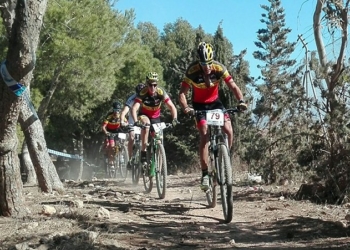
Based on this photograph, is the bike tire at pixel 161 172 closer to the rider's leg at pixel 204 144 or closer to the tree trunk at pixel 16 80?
the rider's leg at pixel 204 144

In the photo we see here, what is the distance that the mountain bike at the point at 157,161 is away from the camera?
27.8 feet

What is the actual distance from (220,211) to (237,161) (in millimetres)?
7339

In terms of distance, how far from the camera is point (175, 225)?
6016 millimetres

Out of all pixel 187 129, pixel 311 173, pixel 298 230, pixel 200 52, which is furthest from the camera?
pixel 187 129

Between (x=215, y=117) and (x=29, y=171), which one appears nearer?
(x=215, y=117)

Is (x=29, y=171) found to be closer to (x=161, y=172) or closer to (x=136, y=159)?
(x=136, y=159)

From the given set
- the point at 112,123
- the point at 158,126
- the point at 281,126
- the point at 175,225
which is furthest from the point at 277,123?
the point at 112,123

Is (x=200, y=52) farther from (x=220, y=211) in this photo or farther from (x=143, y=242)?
(x=143, y=242)

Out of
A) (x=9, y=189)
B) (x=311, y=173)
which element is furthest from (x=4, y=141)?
(x=311, y=173)

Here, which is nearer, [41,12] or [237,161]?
[41,12]

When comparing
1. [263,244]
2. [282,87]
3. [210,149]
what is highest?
[282,87]

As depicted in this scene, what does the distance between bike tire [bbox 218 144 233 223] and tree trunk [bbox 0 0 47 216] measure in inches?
89.9

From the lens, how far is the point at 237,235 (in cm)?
552

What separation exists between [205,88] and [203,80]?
11cm
